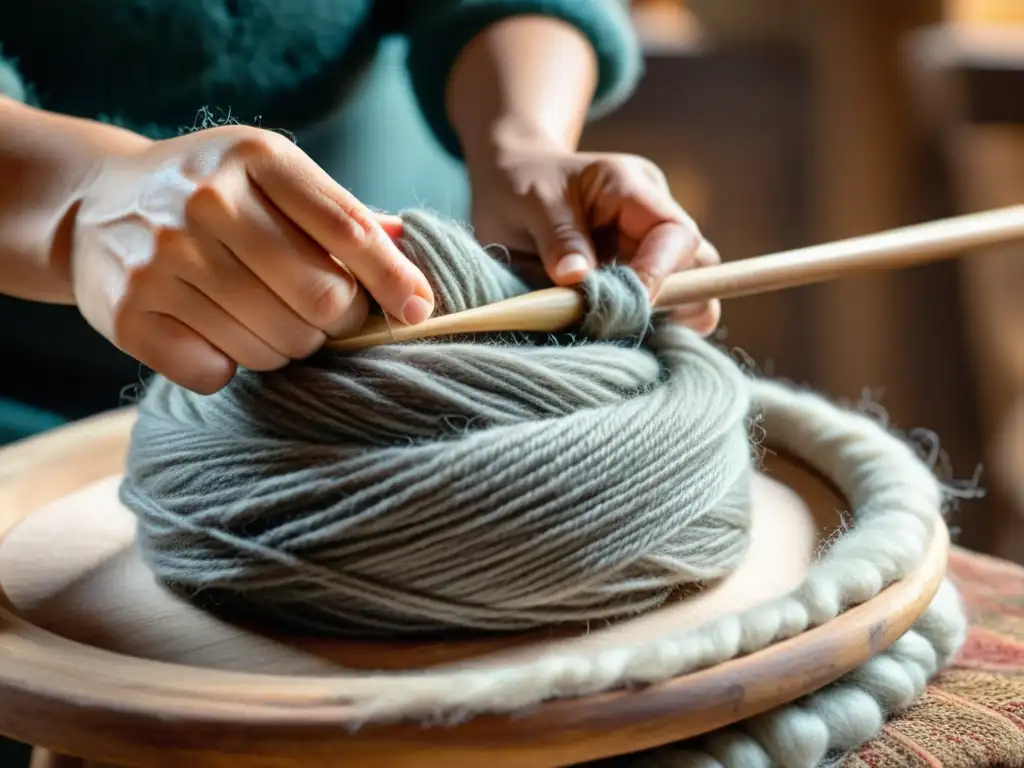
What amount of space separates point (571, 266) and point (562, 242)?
0.04m

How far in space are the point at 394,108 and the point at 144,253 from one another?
61cm

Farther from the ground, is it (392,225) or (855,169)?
(392,225)

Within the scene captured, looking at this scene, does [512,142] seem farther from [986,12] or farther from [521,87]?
[986,12]

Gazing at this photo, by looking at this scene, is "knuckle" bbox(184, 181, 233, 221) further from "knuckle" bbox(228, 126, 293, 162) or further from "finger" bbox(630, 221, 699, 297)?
"finger" bbox(630, 221, 699, 297)

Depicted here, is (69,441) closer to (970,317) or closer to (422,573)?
(422,573)

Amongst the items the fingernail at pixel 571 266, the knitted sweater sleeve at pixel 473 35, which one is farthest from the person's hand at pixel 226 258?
the knitted sweater sleeve at pixel 473 35

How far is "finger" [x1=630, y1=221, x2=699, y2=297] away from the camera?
21.7 inches

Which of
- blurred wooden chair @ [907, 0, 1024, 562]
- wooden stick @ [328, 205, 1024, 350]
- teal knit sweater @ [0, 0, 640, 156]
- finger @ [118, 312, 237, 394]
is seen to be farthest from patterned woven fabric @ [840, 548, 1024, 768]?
blurred wooden chair @ [907, 0, 1024, 562]

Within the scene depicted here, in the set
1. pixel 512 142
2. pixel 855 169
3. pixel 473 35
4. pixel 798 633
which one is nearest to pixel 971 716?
pixel 798 633

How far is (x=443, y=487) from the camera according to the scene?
1.45 ft

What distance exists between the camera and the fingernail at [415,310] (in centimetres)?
45

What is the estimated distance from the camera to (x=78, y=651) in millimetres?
413

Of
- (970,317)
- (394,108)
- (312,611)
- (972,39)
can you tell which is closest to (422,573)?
(312,611)

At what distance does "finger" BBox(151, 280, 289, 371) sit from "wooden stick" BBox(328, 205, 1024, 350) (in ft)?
0.11
